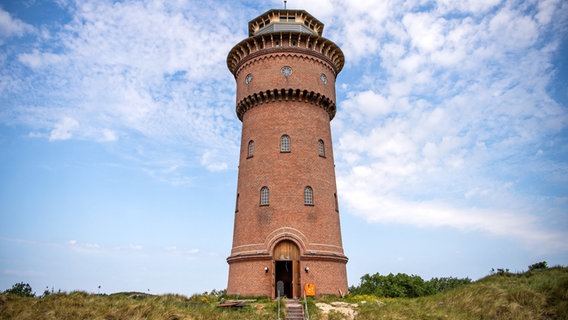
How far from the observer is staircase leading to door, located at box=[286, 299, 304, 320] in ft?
62.6

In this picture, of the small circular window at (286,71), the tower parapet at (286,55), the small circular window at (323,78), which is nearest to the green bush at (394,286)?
the tower parapet at (286,55)

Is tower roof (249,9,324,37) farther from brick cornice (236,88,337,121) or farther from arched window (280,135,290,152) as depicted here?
arched window (280,135,290,152)

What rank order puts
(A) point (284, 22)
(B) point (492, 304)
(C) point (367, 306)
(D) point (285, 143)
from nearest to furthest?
(B) point (492, 304), (C) point (367, 306), (D) point (285, 143), (A) point (284, 22)

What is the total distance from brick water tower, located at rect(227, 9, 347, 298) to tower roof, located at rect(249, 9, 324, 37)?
8 cm

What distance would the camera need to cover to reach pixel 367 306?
67.7 ft

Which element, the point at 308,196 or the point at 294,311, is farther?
the point at 308,196

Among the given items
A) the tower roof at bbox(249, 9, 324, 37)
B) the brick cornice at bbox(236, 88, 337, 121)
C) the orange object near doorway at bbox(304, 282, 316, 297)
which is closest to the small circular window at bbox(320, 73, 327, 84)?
the brick cornice at bbox(236, 88, 337, 121)

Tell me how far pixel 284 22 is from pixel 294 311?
68.1ft

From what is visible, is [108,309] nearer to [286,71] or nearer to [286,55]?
[286,71]

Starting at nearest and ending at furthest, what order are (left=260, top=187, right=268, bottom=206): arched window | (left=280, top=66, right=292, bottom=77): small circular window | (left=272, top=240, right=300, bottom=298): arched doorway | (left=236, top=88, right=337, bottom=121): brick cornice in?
(left=272, top=240, right=300, bottom=298): arched doorway
(left=260, top=187, right=268, bottom=206): arched window
(left=236, top=88, right=337, bottom=121): brick cornice
(left=280, top=66, right=292, bottom=77): small circular window

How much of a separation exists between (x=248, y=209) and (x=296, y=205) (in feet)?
10.5

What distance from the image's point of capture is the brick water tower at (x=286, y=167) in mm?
24375

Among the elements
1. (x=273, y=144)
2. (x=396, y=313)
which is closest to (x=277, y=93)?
(x=273, y=144)

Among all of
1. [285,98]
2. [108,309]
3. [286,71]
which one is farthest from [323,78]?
[108,309]
